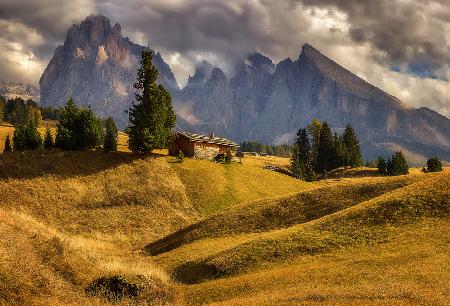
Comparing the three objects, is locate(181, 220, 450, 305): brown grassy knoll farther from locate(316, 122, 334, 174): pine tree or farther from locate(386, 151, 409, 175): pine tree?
locate(316, 122, 334, 174): pine tree

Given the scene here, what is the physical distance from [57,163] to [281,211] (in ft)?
127

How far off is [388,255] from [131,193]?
148ft

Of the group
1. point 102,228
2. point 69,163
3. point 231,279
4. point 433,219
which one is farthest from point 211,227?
point 69,163

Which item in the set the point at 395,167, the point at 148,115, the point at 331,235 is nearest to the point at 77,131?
the point at 148,115

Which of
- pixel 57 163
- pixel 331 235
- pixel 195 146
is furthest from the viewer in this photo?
pixel 195 146

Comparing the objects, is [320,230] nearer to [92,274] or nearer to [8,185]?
[92,274]

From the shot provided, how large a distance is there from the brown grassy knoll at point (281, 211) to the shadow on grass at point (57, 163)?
77.2 feet

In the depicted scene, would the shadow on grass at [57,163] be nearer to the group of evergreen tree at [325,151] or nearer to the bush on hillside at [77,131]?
the bush on hillside at [77,131]

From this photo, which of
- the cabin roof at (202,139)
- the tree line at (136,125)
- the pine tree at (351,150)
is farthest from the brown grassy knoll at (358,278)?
→ the pine tree at (351,150)

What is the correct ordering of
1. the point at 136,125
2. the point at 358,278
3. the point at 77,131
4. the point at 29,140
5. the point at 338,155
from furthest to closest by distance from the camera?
the point at 338,155 < the point at 29,140 < the point at 136,125 < the point at 77,131 < the point at 358,278

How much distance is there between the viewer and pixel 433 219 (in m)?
38.4

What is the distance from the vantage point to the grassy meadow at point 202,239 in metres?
27.8

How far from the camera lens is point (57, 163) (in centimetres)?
7125

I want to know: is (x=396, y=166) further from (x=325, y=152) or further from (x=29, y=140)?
(x=29, y=140)
